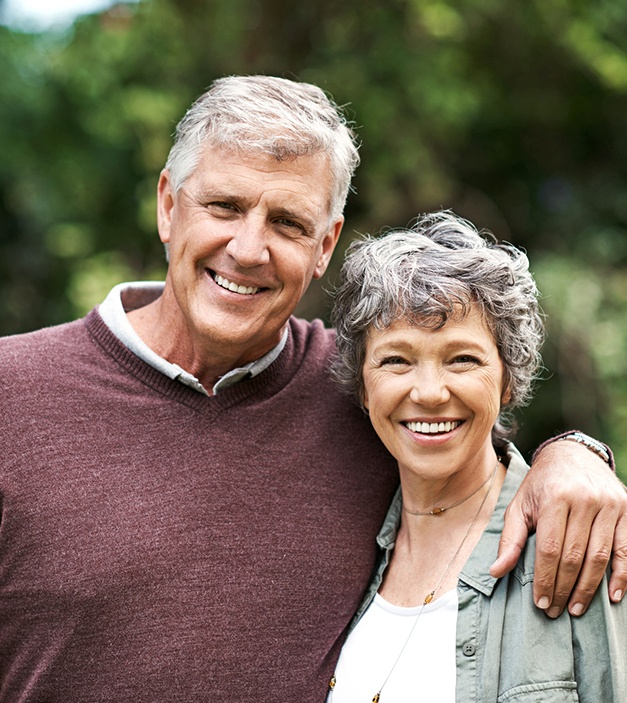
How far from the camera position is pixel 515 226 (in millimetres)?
7434

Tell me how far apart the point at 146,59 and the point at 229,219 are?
3.92 m

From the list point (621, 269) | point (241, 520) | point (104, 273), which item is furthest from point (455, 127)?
point (241, 520)

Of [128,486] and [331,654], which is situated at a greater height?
[128,486]

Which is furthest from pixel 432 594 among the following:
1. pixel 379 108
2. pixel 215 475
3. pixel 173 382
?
pixel 379 108

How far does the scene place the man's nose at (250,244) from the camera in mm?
2244

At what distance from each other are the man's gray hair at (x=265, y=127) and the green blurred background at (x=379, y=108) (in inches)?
114

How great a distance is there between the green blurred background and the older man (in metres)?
2.88

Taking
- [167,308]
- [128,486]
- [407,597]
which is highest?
[167,308]

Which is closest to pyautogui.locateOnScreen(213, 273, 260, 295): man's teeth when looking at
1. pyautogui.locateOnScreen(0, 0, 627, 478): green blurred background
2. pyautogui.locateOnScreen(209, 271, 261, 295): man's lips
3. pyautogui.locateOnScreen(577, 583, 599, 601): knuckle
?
pyautogui.locateOnScreen(209, 271, 261, 295): man's lips

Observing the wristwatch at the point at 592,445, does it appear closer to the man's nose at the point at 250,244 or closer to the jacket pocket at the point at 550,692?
the jacket pocket at the point at 550,692

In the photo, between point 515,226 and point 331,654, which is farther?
point 515,226

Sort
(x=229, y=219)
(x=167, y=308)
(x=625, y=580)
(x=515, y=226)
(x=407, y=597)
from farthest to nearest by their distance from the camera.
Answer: (x=515, y=226) → (x=167, y=308) → (x=229, y=219) → (x=407, y=597) → (x=625, y=580)

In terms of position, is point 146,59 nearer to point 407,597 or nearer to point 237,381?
point 237,381

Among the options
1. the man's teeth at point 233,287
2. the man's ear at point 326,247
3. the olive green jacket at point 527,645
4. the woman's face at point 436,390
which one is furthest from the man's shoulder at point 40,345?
the olive green jacket at point 527,645
